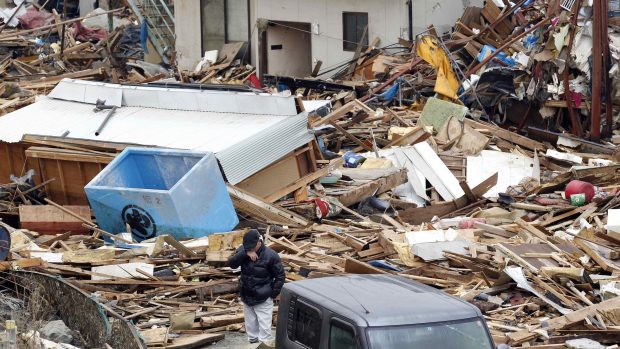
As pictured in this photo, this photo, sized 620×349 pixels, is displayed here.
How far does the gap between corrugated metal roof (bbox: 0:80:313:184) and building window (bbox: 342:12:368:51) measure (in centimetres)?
1109

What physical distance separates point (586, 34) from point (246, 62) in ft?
37.6

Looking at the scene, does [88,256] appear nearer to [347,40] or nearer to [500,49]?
[500,49]

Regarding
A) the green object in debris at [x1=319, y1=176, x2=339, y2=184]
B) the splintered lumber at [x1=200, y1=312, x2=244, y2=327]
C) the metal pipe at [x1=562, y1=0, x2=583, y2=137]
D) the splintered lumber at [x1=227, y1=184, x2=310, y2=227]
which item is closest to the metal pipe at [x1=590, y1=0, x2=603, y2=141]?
the metal pipe at [x1=562, y1=0, x2=583, y2=137]

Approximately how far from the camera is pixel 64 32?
32.2 meters

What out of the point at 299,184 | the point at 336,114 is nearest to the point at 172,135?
the point at 299,184

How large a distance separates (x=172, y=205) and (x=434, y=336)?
701cm

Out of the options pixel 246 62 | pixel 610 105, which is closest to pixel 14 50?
pixel 246 62

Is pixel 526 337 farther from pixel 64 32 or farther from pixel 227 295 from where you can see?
pixel 64 32

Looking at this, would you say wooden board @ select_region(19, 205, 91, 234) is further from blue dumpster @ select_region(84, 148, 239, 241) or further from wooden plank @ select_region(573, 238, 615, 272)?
wooden plank @ select_region(573, 238, 615, 272)

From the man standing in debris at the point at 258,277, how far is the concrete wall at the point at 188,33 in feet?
67.5

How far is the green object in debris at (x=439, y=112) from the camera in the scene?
2086cm

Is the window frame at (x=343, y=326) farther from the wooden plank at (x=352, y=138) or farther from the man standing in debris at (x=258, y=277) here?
the wooden plank at (x=352, y=138)

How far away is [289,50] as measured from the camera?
97.5 feet

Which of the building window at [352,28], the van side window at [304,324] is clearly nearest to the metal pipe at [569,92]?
the building window at [352,28]
